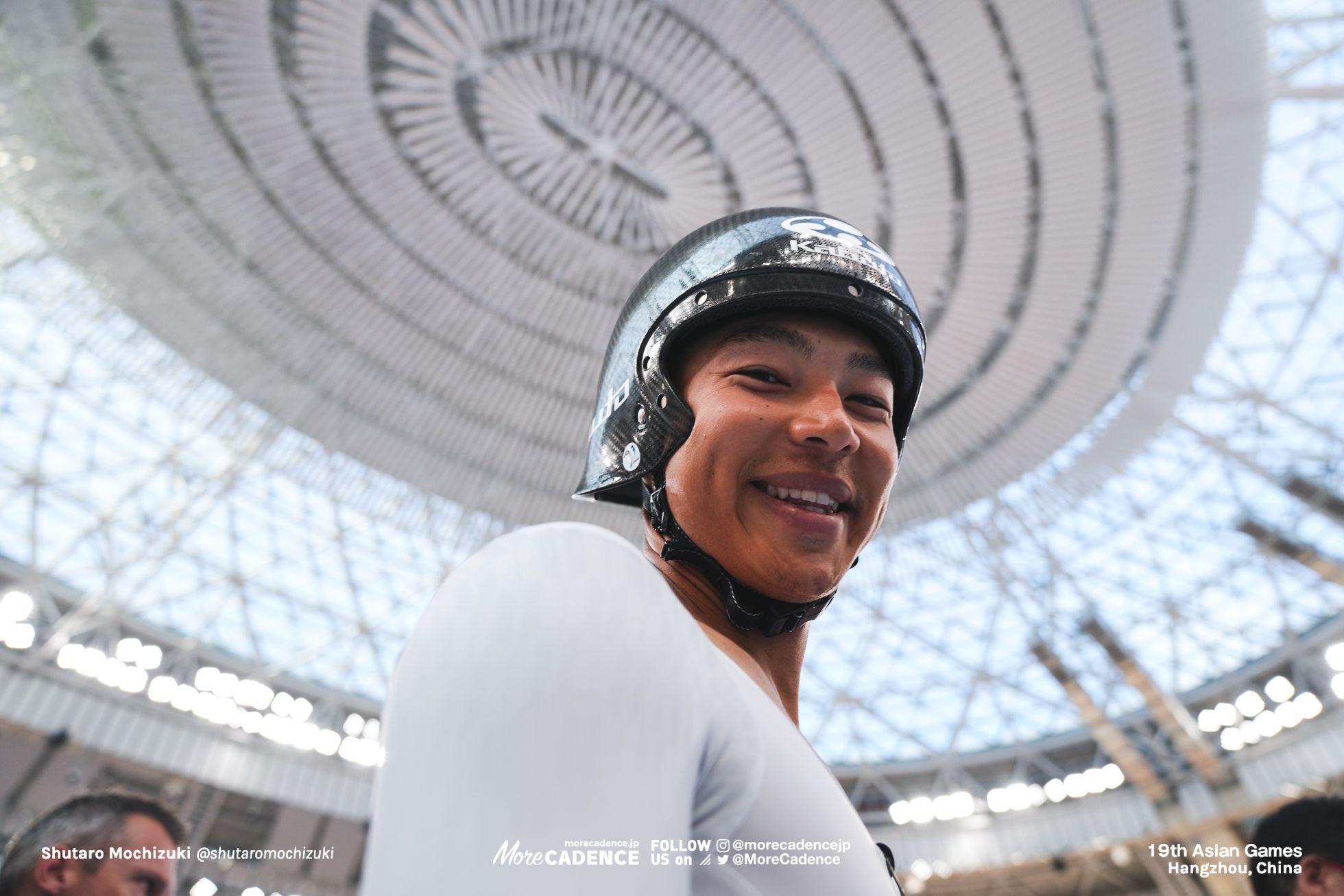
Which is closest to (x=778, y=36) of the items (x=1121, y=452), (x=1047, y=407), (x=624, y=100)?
(x=624, y=100)

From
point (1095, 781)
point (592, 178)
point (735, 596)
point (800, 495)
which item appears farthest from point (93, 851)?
point (1095, 781)

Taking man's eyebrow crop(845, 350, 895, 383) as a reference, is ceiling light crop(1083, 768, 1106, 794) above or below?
above

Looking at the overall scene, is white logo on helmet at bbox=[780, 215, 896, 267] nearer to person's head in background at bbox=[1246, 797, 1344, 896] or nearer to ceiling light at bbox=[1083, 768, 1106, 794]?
person's head in background at bbox=[1246, 797, 1344, 896]

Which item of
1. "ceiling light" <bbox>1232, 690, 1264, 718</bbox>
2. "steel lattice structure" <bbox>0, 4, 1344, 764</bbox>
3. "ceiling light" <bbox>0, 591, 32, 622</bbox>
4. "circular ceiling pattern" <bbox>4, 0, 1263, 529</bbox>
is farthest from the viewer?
"ceiling light" <bbox>1232, 690, 1264, 718</bbox>

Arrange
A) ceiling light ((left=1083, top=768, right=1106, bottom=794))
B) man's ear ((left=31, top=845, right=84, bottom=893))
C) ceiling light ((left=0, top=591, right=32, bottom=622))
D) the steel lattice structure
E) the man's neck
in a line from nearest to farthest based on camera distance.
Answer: the man's neck, man's ear ((left=31, top=845, right=84, bottom=893)), the steel lattice structure, ceiling light ((left=0, top=591, right=32, bottom=622)), ceiling light ((left=1083, top=768, right=1106, bottom=794))

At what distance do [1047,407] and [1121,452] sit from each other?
253 centimetres

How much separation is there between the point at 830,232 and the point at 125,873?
543 cm

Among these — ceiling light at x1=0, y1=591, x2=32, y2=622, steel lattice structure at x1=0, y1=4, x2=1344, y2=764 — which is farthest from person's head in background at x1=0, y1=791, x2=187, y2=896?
ceiling light at x1=0, y1=591, x2=32, y2=622

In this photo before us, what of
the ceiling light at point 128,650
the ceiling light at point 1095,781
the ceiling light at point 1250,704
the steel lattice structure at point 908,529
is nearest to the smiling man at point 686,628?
the steel lattice structure at point 908,529

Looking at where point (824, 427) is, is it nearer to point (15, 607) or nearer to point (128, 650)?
point (15, 607)

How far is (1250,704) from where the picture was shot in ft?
72.0

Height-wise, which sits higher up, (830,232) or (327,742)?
(327,742)

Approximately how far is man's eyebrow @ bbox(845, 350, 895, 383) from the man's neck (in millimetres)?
792

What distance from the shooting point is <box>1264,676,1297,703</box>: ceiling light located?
69.1 feet
